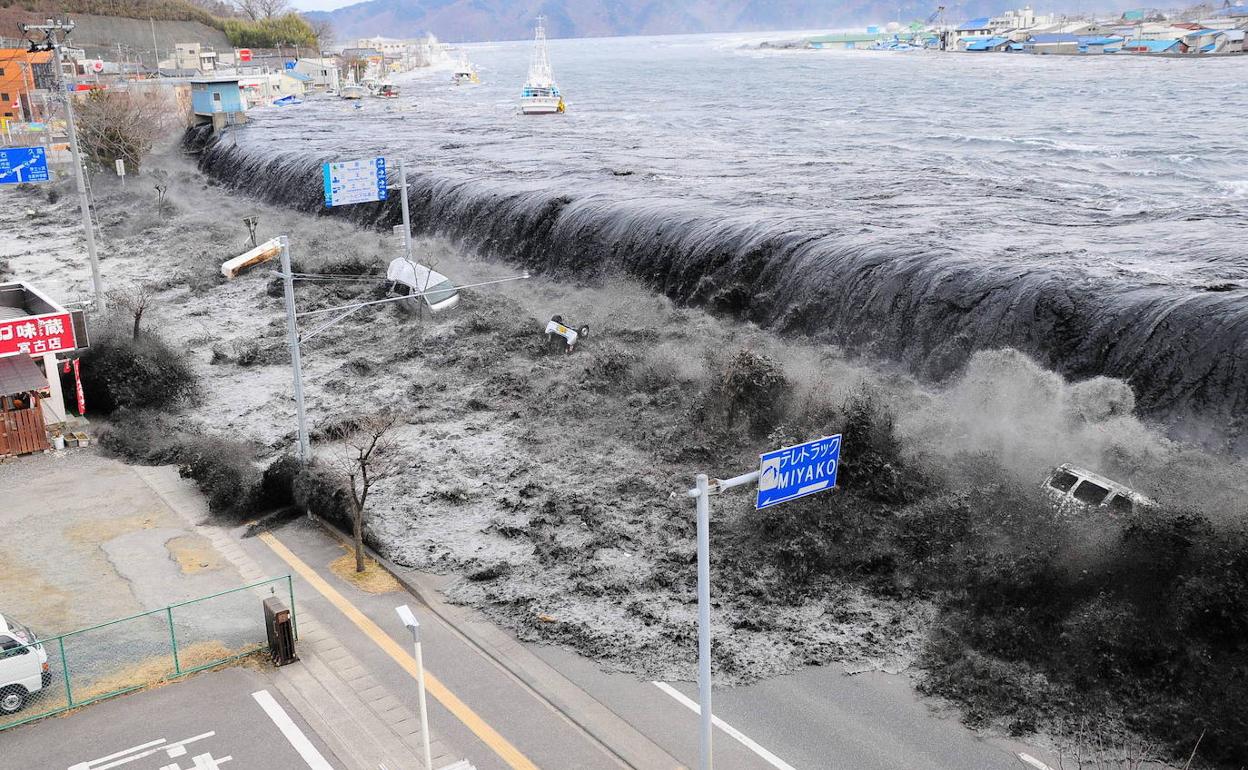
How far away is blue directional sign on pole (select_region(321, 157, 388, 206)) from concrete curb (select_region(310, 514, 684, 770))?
1675 cm

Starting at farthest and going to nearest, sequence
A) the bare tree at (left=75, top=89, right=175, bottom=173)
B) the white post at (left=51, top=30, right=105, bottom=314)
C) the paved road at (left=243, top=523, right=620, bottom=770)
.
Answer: the bare tree at (left=75, top=89, right=175, bottom=173) → the white post at (left=51, top=30, right=105, bottom=314) → the paved road at (left=243, top=523, right=620, bottom=770)

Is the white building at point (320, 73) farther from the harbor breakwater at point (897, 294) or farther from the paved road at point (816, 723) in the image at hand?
the paved road at point (816, 723)

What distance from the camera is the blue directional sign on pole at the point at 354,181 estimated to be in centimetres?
3450

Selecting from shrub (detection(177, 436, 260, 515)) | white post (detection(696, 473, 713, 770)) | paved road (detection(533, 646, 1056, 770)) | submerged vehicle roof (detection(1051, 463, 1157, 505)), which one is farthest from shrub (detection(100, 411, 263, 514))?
submerged vehicle roof (detection(1051, 463, 1157, 505))

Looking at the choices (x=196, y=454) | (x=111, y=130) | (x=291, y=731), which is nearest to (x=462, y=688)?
(x=291, y=731)

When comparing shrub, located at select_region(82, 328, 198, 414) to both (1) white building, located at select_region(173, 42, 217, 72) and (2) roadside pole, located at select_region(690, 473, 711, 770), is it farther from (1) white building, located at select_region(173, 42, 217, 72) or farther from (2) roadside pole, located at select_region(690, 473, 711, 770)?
(1) white building, located at select_region(173, 42, 217, 72)

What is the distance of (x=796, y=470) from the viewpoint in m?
12.0

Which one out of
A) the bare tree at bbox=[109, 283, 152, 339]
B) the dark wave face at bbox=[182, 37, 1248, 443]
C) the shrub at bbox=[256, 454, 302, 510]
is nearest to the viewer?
the shrub at bbox=[256, 454, 302, 510]

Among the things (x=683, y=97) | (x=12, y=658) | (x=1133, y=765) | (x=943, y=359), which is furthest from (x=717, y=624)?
(x=683, y=97)

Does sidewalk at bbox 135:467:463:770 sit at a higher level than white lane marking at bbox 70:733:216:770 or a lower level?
lower

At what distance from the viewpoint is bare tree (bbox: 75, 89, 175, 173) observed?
243ft

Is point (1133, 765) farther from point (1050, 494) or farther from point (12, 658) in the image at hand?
point (12, 658)

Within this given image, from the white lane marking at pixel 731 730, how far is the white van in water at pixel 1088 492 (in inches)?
348

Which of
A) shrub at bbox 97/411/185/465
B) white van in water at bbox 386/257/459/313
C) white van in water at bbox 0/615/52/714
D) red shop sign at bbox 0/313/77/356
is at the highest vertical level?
red shop sign at bbox 0/313/77/356
